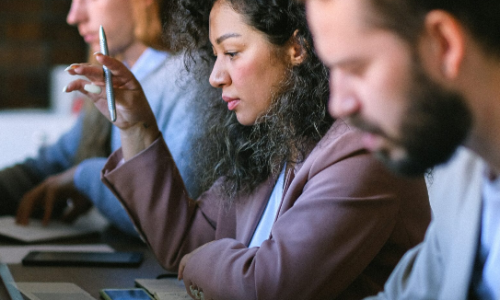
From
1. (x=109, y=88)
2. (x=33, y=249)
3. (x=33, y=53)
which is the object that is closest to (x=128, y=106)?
(x=109, y=88)

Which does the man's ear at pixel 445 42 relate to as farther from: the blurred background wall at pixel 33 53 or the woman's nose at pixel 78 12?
the blurred background wall at pixel 33 53

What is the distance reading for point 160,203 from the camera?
1.13 metres

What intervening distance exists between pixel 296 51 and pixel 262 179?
25 cm

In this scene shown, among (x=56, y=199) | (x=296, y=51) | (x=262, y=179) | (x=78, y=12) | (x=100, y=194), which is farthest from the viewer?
(x=56, y=199)

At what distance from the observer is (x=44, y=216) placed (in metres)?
1.61

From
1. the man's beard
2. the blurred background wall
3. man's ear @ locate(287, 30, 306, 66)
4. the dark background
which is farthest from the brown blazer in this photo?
the dark background

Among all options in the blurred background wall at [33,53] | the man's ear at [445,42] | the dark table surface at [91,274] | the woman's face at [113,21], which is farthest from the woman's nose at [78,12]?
the blurred background wall at [33,53]

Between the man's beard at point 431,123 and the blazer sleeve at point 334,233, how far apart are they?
0.81 ft

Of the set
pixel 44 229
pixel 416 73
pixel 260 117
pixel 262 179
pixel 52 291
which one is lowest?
pixel 44 229

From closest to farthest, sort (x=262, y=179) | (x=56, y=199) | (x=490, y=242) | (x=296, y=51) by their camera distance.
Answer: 1. (x=490, y=242)
2. (x=296, y=51)
3. (x=262, y=179)
4. (x=56, y=199)

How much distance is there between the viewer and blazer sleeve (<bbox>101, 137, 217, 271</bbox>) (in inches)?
43.8

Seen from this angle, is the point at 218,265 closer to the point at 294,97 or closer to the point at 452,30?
the point at 294,97

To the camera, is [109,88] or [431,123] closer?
[431,123]

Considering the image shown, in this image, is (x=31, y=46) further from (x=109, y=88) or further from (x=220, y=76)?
(x=220, y=76)
